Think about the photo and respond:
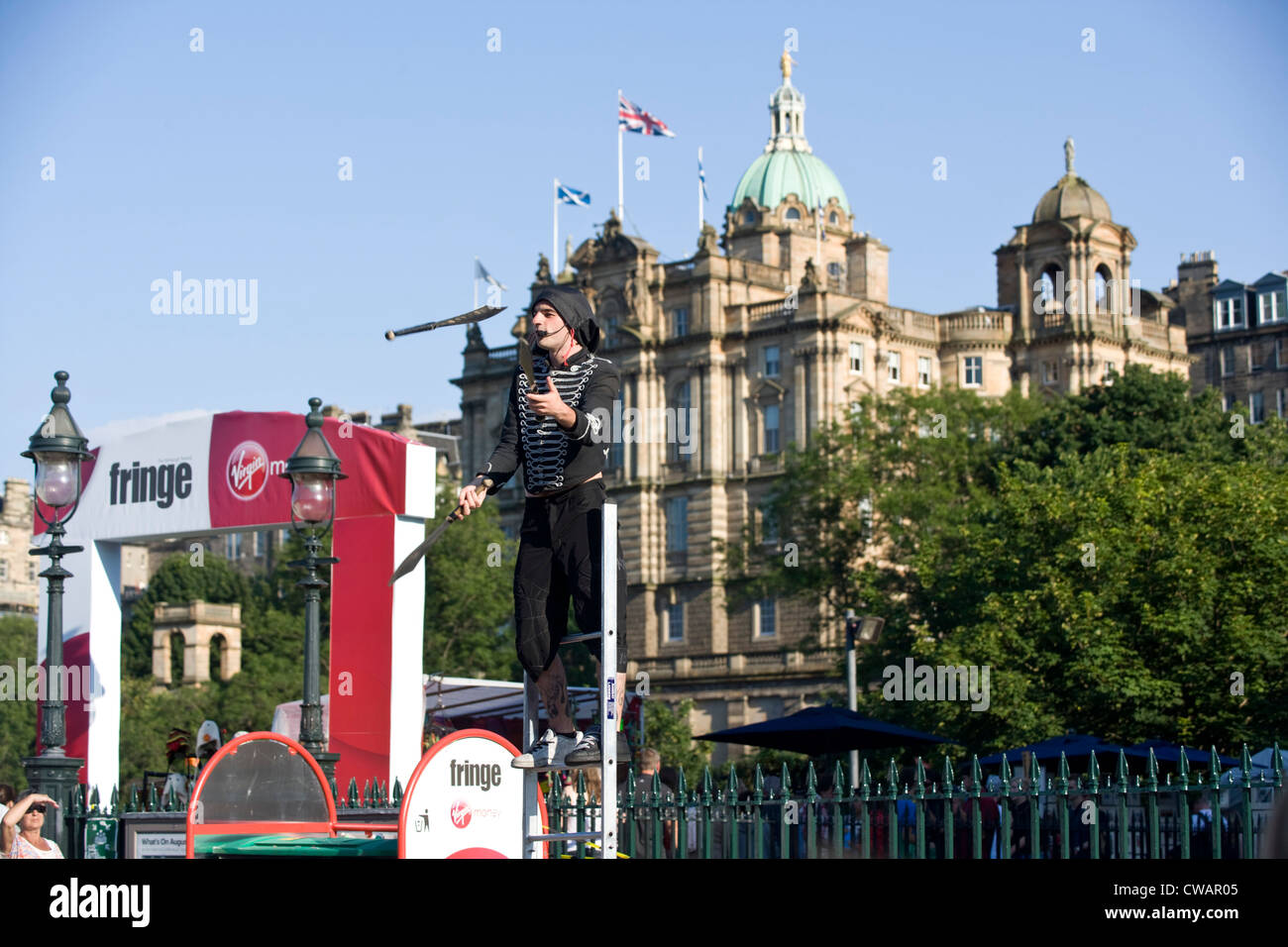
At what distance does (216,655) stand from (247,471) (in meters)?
71.1

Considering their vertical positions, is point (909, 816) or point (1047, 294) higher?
point (1047, 294)

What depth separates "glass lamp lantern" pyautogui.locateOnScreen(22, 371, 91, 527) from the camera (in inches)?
691

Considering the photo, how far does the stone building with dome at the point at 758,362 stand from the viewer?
84.9 m

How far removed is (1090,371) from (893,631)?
3457cm

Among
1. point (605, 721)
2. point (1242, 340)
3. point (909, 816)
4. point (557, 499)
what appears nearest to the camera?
point (605, 721)

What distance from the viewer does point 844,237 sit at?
321 ft

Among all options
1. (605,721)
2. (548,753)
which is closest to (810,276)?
(548,753)

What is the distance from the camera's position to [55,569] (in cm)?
1767

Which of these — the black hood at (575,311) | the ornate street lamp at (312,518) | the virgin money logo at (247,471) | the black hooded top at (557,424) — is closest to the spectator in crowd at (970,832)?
the black hooded top at (557,424)

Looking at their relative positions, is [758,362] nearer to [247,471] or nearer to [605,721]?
[247,471]

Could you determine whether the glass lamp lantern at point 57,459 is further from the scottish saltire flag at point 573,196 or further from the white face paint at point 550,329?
the scottish saltire flag at point 573,196

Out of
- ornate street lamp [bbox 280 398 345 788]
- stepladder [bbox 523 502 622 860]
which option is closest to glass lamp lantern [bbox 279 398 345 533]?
ornate street lamp [bbox 280 398 345 788]
